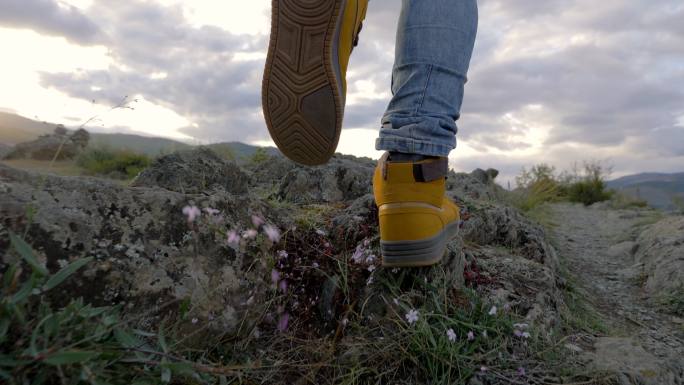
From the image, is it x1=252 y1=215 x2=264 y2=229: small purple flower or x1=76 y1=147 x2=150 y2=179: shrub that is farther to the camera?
x1=76 y1=147 x2=150 y2=179: shrub

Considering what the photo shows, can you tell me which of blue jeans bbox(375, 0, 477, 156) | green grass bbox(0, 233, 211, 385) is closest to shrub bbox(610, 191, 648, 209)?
blue jeans bbox(375, 0, 477, 156)

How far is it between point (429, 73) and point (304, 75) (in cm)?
37

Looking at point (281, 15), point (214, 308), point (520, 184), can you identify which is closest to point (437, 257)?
point (214, 308)

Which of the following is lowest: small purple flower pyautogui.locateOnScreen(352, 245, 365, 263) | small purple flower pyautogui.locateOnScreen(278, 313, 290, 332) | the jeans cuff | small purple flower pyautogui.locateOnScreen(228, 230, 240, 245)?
small purple flower pyautogui.locateOnScreen(278, 313, 290, 332)

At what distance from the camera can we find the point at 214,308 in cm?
150

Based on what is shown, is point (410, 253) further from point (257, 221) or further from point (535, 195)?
point (535, 195)

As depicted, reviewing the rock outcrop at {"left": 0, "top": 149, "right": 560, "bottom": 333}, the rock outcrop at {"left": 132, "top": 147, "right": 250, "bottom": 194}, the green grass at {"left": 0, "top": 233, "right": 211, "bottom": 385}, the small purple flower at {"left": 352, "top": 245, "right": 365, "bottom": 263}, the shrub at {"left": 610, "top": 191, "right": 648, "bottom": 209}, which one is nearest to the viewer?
the green grass at {"left": 0, "top": 233, "right": 211, "bottom": 385}

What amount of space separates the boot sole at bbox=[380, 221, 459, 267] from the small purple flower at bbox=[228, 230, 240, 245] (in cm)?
49

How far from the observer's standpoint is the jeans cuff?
1487 millimetres

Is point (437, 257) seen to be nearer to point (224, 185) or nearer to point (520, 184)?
point (224, 185)

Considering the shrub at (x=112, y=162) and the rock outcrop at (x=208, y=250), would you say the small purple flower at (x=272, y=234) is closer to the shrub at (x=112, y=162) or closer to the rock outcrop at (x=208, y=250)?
the rock outcrop at (x=208, y=250)

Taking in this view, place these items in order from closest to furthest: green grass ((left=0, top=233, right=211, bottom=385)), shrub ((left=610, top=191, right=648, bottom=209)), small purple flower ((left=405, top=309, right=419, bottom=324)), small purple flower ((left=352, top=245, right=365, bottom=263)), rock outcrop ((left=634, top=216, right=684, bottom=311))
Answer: green grass ((left=0, top=233, right=211, bottom=385)) < small purple flower ((left=405, top=309, right=419, bottom=324)) < small purple flower ((left=352, top=245, right=365, bottom=263)) < rock outcrop ((left=634, top=216, right=684, bottom=311)) < shrub ((left=610, top=191, right=648, bottom=209))

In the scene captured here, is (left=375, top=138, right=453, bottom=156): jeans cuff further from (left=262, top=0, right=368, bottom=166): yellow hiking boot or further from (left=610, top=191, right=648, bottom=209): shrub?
(left=610, top=191, right=648, bottom=209): shrub

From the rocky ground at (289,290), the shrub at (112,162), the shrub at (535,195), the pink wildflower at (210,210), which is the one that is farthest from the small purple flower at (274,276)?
the shrub at (112,162)
